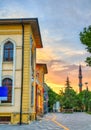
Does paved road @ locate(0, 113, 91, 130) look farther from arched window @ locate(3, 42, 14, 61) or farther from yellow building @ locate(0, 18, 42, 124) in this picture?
arched window @ locate(3, 42, 14, 61)

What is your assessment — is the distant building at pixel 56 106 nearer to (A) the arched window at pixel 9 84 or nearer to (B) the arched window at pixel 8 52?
(B) the arched window at pixel 8 52

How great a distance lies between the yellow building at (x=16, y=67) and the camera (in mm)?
31625

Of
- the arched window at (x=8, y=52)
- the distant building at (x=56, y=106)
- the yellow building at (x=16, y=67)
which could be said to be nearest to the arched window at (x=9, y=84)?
the yellow building at (x=16, y=67)

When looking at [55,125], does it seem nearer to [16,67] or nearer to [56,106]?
[16,67]

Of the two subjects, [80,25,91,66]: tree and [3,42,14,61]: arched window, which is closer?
[80,25,91,66]: tree

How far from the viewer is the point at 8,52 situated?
33188mm

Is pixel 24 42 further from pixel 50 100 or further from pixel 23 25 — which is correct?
pixel 50 100

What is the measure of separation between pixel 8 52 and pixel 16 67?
1.77 metres

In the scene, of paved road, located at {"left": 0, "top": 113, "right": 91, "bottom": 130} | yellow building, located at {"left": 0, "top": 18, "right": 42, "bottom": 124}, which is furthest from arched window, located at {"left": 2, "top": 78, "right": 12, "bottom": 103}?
paved road, located at {"left": 0, "top": 113, "right": 91, "bottom": 130}

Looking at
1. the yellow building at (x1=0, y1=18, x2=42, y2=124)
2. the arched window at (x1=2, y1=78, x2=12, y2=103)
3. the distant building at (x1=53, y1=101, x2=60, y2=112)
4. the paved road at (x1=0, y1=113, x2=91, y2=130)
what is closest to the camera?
the paved road at (x1=0, y1=113, x2=91, y2=130)

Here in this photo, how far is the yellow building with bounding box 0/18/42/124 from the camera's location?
31.6m

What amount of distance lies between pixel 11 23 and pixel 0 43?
2.13m

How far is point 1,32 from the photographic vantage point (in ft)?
109

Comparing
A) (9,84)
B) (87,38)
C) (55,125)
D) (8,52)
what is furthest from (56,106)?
(87,38)
